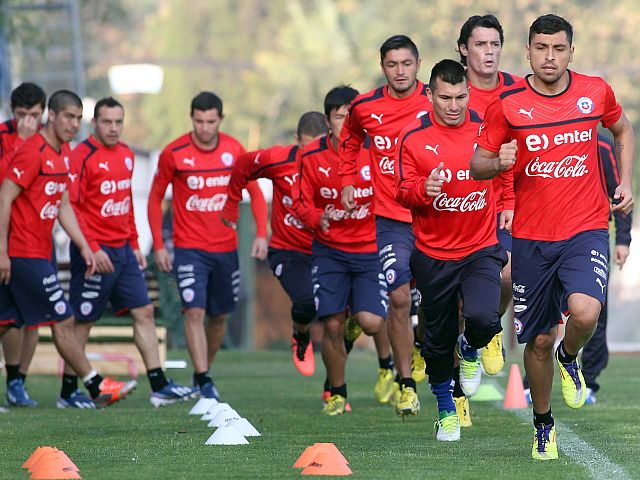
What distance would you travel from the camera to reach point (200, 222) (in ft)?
41.8

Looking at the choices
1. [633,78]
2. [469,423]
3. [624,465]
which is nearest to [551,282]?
[624,465]

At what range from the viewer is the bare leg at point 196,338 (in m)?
12.6

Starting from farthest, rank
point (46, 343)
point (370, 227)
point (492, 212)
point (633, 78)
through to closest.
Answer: point (633, 78) < point (46, 343) < point (370, 227) < point (492, 212)

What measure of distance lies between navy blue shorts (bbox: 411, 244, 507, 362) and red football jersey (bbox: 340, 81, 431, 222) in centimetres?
178

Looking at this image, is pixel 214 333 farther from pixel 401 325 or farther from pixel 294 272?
pixel 401 325

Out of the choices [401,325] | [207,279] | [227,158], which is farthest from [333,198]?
[207,279]

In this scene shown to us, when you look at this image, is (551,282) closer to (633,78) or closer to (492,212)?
(492,212)

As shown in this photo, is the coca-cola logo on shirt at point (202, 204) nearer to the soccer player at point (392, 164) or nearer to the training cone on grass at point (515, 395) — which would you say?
the soccer player at point (392, 164)

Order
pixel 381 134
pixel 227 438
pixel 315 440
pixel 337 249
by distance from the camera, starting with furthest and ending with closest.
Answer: pixel 337 249 → pixel 381 134 → pixel 315 440 → pixel 227 438

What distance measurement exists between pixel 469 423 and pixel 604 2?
44.0 meters

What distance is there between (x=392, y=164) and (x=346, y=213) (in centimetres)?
97

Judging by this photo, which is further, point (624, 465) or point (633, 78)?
point (633, 78)

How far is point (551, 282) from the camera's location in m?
7.91

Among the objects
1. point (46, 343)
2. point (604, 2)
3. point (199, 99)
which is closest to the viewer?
point (199, 99)
